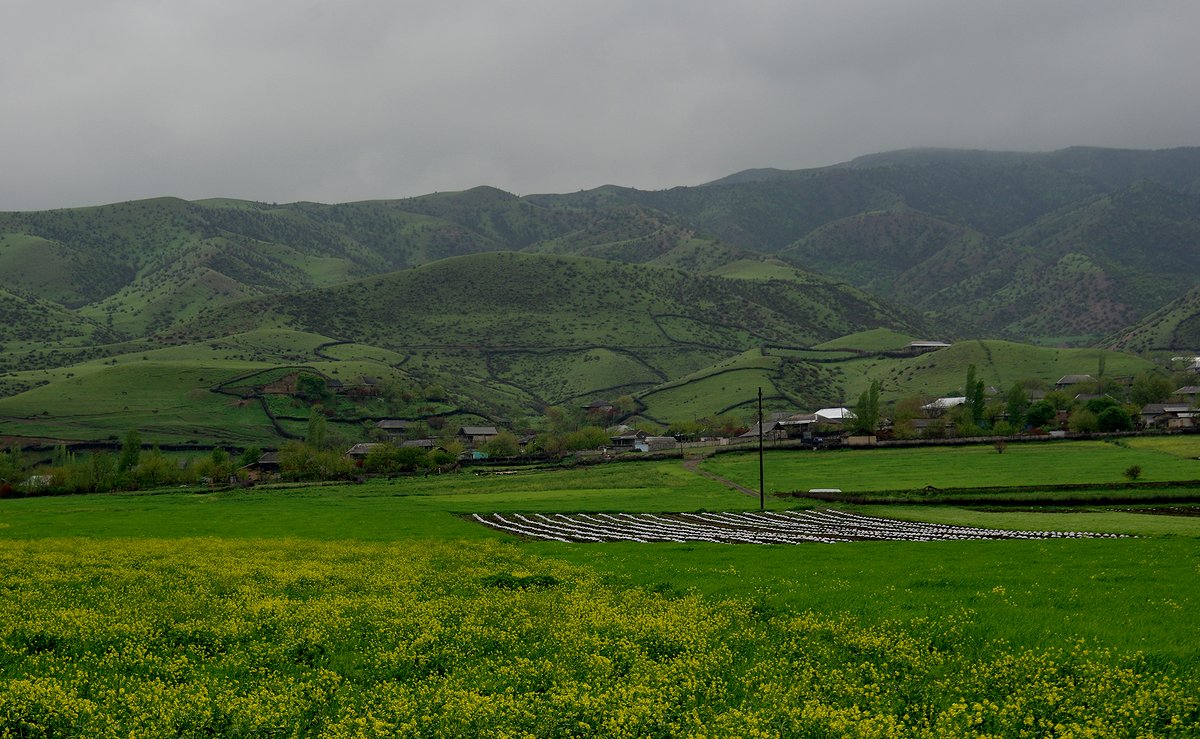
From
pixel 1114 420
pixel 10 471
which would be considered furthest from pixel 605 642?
pixel 10 471

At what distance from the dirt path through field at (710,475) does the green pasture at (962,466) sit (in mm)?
1482

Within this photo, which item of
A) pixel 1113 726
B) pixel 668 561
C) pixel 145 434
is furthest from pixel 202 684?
→ pixel 145 434

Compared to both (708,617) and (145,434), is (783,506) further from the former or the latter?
(145,434)

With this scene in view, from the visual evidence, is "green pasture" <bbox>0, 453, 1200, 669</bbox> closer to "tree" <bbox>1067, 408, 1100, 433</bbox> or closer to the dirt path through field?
the dirt path through field

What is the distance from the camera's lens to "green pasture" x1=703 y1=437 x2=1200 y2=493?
95.8 metres

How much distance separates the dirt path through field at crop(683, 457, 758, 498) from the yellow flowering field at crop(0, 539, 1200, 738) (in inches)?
2818

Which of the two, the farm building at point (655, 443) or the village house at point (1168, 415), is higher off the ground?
the village house at point (1168, 415)

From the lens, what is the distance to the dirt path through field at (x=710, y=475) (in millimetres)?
100250

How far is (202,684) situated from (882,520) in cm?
6361

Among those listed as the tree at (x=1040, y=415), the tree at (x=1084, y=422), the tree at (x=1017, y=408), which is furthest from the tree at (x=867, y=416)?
the tree at (x=1084, y=422)

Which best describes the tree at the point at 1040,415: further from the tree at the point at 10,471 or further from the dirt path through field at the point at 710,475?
the tree at the point at 10,471

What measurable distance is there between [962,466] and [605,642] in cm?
10294

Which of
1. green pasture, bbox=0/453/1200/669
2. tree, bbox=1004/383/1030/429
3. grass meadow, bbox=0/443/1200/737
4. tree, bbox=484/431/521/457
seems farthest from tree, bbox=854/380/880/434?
grass meadow, bbox=0/443/1200/737

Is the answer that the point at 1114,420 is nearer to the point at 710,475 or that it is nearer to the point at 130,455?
the point at 710,475
